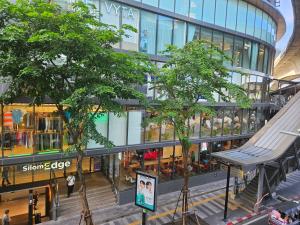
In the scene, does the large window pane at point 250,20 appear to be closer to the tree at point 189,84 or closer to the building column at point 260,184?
the tree at point 189,84

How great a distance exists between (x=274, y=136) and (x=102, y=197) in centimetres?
1212

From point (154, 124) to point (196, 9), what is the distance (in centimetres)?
911

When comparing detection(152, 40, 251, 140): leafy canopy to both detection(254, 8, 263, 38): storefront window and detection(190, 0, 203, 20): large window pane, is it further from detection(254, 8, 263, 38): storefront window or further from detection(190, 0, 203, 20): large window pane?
detection(254, 8, 263, 38): storefront window

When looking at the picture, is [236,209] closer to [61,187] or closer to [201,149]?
[201,149]

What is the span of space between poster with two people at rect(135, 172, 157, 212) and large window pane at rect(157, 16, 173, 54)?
9496 mm

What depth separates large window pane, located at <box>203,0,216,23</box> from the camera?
2019 centimetres

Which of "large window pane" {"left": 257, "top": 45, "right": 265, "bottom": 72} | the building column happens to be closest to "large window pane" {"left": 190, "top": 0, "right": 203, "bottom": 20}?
"large window pane" {"left": 257, "top": 45, "right": 265, "bottom": 72}

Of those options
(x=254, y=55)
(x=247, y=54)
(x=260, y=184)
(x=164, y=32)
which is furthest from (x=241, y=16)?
(x=260, y=184)

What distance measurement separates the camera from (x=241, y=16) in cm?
2270

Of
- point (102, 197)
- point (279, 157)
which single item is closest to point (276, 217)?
point (279, 157)

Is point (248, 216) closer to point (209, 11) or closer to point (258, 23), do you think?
point (209, 11)

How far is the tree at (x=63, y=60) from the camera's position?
8.46 metres

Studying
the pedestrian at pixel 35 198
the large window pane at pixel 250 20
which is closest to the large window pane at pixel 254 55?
the large window pane at pixel 250 20

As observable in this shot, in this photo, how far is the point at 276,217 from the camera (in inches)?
532
